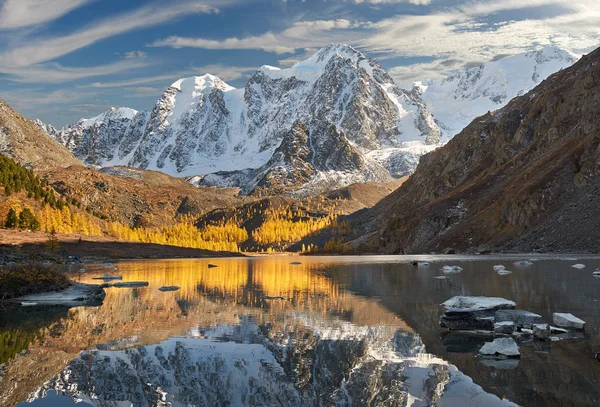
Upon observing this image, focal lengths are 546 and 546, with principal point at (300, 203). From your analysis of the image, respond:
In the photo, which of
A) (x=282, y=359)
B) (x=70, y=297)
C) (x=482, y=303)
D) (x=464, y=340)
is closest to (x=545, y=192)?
(x=482, y=303)

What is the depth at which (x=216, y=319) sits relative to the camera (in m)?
37.7

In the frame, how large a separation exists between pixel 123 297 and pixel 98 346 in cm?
2589

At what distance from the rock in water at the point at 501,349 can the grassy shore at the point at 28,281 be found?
41.7 m

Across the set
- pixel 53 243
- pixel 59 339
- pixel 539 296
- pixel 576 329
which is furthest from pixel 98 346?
pixel 53 243

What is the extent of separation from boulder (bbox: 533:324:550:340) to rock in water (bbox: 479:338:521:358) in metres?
3.36

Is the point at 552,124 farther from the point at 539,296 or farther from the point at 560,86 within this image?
the point at 539,296

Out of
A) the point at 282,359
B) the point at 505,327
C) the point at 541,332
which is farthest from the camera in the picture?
the point at 505,327

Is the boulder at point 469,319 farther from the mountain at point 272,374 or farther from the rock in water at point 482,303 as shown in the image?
the mountain at point 272,374

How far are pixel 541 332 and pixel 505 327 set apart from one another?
7.00 ft

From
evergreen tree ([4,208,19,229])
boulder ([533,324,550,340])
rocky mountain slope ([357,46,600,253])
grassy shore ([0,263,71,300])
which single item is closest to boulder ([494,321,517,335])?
boulder ([533,324,550,340])

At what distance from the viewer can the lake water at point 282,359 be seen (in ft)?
63.0

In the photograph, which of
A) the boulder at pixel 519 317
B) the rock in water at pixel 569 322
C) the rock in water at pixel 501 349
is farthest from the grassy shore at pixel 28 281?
the rock in water at pixel 569 322

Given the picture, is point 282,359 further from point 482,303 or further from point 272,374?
point 482,303

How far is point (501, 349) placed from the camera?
23.9 m
